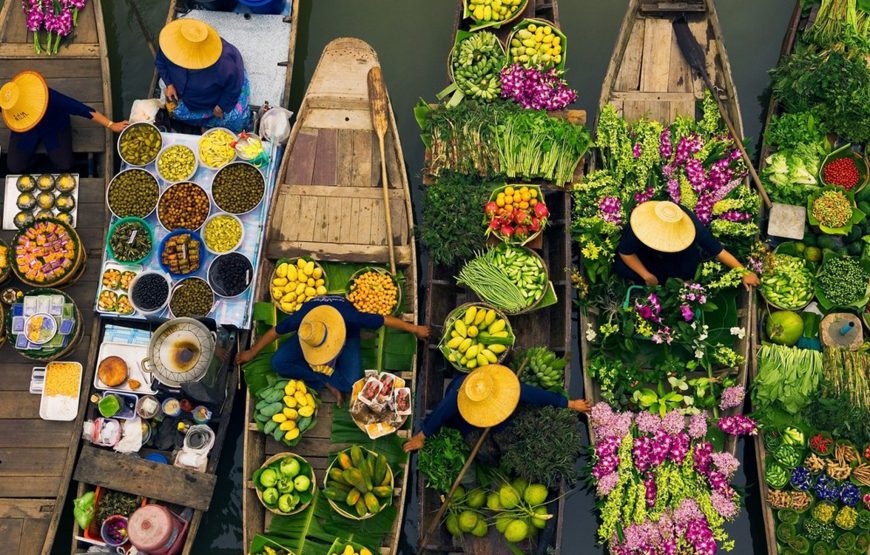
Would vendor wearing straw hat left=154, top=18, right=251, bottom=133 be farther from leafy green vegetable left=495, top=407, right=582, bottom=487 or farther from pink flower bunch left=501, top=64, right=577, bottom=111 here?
leafy green vegetable left=495, top=407, right=582, bottom=487

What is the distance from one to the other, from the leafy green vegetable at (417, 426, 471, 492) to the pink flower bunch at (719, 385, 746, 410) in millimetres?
2145

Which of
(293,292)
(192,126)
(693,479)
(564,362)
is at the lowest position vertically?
→ (693,479)

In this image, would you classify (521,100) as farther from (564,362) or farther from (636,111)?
(564,362)

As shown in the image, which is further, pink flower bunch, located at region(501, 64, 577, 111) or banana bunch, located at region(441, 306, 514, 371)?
pink flower bunch, located at region(501, 64, 577, 111)

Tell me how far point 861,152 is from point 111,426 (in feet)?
22.8

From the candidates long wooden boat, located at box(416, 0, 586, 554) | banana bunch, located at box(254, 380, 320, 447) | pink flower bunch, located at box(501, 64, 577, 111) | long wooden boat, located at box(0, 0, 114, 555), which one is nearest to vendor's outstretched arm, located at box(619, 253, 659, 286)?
long wooden boat, located at box(416, 0, 586, 554)

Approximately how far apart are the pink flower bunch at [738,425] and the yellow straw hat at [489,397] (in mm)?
1949

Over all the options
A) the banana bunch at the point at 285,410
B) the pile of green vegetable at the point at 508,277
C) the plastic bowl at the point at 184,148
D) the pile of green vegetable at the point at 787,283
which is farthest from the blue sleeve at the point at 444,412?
the plastic bowl at the point at 184,148

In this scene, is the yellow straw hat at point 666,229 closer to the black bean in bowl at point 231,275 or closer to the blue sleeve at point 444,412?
the blue sleeve at point 444,412

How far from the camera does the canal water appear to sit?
727 centimetres

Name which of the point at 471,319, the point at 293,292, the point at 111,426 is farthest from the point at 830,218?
the point at 111,426

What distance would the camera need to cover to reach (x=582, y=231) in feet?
19.2

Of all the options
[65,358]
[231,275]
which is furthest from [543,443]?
[65,358]

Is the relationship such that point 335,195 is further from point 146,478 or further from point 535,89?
point 146,478
